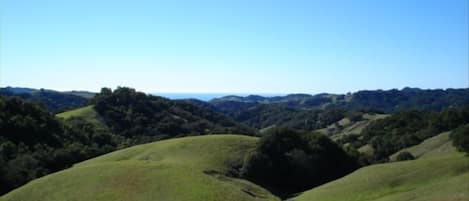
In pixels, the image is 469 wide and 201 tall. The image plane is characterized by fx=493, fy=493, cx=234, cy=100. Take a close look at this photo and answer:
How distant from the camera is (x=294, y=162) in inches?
3093

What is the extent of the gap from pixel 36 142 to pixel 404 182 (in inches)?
3435

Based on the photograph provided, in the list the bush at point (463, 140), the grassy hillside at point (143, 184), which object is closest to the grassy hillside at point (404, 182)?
the bush at point (463, 140)

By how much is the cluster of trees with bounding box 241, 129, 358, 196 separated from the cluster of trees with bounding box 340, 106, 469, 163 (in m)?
17.3

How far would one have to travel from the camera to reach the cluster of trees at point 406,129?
12169 centimetres

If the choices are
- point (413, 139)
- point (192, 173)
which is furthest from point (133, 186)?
point (413, 139)

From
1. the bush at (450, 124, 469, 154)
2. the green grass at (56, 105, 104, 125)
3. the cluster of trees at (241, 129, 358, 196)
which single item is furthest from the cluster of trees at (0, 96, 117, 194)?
the bush at (450, 124, 469, 154)

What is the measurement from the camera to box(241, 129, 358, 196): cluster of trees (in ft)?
243

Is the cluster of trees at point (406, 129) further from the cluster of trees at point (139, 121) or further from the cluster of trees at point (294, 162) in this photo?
the cluster of trees at point (139, 121)

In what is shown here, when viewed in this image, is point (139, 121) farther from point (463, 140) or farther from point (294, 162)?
point (463, 140)

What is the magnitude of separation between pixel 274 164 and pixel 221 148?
8987 mm

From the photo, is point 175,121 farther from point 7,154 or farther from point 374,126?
point 7,154

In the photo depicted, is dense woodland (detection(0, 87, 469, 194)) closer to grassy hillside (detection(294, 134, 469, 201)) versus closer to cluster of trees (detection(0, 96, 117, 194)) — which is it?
cluster of trees (detection(0, 96, 117, 194))

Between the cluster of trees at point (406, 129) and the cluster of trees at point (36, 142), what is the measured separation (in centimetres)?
5858

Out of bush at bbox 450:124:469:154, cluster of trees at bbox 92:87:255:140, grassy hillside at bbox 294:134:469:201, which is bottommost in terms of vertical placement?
cluster of trees at bbox 92:87:255:140
